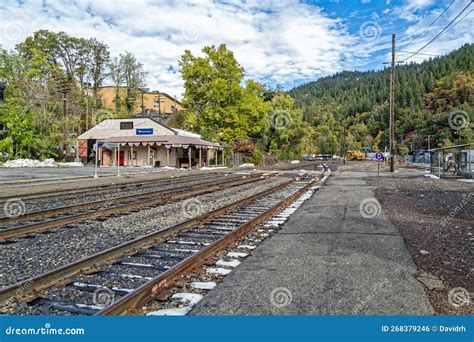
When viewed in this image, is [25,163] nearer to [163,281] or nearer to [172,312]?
[163,281]

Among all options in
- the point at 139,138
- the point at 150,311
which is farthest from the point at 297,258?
the point at 139,138

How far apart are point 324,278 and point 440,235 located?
425cm

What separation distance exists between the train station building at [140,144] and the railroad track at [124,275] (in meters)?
37.7

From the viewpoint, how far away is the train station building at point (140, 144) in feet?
152

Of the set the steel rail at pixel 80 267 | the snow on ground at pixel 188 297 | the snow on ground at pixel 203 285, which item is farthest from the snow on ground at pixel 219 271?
the steel rail at pixel 80 267

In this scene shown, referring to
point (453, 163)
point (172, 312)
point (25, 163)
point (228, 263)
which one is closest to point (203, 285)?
point (172, 312)

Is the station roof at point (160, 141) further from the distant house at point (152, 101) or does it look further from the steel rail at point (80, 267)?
the steel rail at point (80, 267)

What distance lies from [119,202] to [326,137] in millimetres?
116711

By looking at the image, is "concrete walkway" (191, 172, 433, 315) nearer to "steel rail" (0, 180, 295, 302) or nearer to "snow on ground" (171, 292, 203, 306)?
"snow on ground" (171, 292, 203, 306)

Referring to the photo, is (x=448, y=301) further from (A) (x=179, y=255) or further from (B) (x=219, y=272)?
(A) (x=179, y=255)

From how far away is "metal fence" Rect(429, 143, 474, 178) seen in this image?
2462 cm

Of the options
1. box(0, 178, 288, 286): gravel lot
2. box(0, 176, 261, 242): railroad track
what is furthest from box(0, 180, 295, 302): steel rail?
box(0, 176, 261, 242): railroad track

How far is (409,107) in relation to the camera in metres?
132

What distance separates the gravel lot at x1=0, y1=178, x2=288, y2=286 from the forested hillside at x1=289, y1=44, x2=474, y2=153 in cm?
7295
